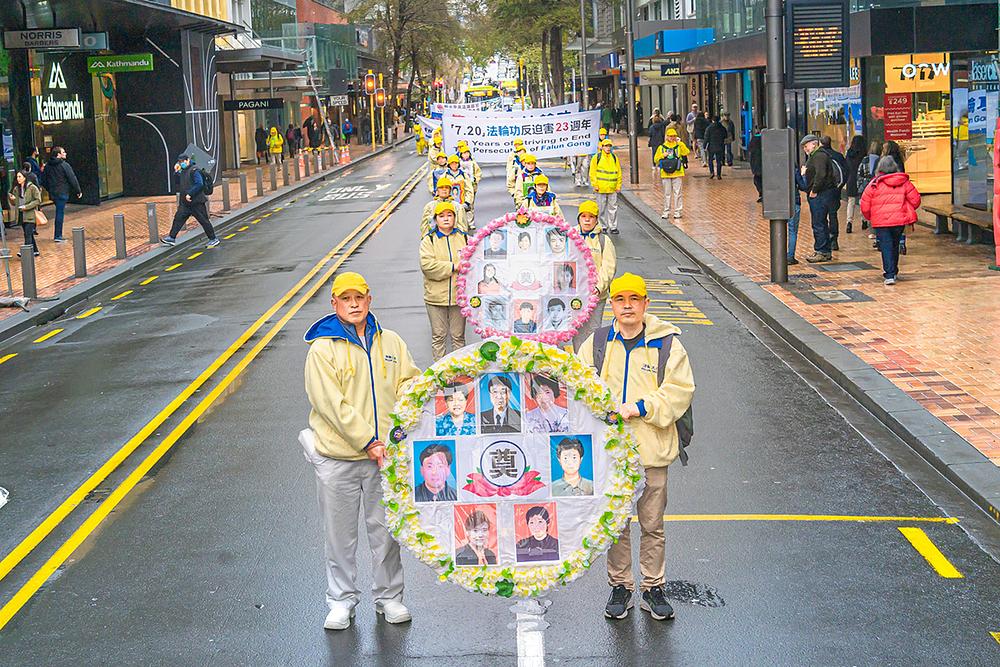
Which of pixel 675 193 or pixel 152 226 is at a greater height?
pixel 675 193

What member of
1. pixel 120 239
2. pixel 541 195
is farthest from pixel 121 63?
pixel 541 195

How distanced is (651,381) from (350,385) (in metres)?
1.54

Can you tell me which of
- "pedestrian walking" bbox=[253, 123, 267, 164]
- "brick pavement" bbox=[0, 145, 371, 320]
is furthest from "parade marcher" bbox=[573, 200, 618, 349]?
"pedestrian walking" bbox=[253, 123, 267, 164]

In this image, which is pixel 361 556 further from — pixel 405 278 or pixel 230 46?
pixel 230 46

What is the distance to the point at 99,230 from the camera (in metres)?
32.8

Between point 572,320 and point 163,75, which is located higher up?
point 163,75

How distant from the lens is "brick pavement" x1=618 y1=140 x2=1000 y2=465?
11875mm

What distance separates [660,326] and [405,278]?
1457 cm

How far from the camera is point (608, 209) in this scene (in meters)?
26.4

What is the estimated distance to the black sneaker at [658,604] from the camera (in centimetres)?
721

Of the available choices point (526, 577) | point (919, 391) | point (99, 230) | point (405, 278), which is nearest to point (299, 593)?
point (526, 577)

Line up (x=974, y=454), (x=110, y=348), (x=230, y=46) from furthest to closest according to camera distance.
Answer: (x=230, y=46) < (x=110, y=348) < (x=974, y=454)

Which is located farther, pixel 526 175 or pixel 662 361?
pixel 526 175

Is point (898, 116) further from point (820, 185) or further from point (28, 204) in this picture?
point (28, 204)
